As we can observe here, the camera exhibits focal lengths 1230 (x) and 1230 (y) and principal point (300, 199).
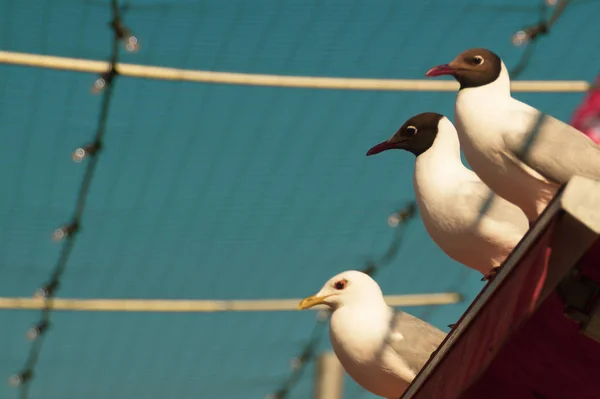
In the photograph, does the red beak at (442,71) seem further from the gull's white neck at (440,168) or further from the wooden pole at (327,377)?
the wooden pole at (327,377)

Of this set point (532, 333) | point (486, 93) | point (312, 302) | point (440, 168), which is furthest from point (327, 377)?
point (532, 333)

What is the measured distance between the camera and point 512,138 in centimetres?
308

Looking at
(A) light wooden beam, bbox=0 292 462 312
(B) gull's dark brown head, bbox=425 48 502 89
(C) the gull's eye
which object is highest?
(B) gull's dark brown head, bbox=425 48 502 89

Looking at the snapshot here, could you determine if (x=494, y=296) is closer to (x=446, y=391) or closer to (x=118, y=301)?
(x=446, y=391)

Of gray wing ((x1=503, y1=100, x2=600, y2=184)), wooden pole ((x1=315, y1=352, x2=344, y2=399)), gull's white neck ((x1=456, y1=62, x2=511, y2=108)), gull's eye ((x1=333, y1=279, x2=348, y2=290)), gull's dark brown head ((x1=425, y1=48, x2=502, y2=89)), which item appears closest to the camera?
gray wing ((x1=503, y1=100, x2=600, y2=184))

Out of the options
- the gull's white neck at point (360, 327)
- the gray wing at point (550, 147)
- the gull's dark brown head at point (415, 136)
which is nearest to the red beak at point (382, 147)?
the gull's dark brown head at point (415, 136)

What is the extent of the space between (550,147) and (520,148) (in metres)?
0.07

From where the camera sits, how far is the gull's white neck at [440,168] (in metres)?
3.57

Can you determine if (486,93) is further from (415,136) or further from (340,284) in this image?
(340,284)

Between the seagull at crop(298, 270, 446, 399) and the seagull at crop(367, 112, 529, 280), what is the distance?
1.34ft

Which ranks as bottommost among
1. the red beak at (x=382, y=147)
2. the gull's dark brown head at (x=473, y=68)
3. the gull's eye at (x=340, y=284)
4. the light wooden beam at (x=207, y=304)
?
the light wooden beam at (x=207, y=304)

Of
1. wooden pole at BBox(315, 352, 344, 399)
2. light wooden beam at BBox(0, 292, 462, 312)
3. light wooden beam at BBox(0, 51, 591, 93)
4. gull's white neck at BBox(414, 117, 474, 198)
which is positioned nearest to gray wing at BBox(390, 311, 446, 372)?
gull's white neck at BBox(414, 117, 474, 198)

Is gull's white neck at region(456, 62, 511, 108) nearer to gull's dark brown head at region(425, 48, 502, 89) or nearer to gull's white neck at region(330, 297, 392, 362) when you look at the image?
gull's dark brown head at region(425, 48, 502, 89)

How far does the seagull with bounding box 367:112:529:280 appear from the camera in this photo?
3445mm
